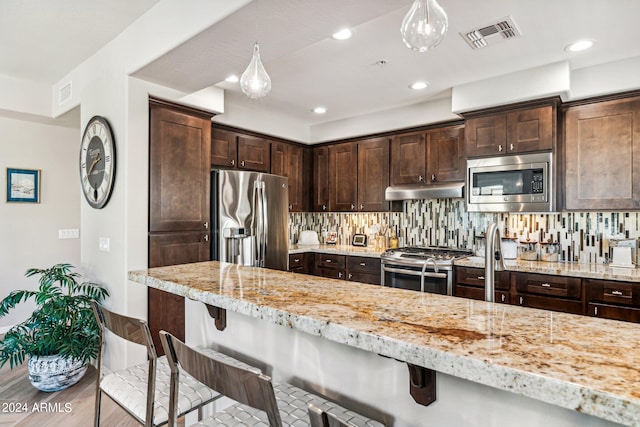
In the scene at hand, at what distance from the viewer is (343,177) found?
4758mm

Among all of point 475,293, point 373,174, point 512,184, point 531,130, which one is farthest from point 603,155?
point 373,174

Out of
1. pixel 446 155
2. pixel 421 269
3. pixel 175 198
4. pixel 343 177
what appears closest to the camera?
pixel 175 198

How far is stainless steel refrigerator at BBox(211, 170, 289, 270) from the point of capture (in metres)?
3.43

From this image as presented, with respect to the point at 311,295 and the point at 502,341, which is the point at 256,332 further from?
the point at 502,341

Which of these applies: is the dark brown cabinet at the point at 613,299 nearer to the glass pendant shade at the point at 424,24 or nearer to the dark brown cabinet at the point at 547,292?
the dark brown cabinet at the point at 547,292

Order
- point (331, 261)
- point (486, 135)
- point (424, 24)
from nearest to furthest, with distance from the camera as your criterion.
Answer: point (424, 24) < point (486, 135) < point (331, 261)

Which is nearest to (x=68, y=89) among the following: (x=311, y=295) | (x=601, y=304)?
(x=311, y=295)

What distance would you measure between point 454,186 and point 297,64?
77.8 inches

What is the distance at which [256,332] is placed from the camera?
1.61 meters

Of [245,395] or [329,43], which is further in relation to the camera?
[329,43]

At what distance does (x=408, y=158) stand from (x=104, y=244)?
317cm

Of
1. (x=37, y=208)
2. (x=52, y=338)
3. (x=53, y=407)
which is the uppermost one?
(x=37, y=208)

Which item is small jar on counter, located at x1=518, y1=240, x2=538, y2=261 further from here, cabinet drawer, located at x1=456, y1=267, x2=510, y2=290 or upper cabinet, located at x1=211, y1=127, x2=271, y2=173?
upper cabinet, located at x1=211, y1=127, x2=271, y2=173

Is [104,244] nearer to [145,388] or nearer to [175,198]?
[175,198]
